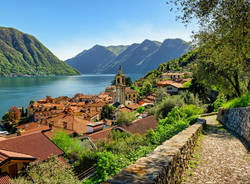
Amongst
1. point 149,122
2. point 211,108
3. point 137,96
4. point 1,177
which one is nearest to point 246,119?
point 1,177

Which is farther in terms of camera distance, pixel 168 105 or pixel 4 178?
pixel 168 105

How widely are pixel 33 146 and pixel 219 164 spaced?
13.1m

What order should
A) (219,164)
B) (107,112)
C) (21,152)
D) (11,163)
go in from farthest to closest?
(107,112), (21,152), (11,163), (219,164)

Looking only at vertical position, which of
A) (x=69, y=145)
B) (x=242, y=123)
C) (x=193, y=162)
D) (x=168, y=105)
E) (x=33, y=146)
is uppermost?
(x=242, y=123)

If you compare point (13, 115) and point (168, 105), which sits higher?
point (168, 105)

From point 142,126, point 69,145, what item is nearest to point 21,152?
point 69,145

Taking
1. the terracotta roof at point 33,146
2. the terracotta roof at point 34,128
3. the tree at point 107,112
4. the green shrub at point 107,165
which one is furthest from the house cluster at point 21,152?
the tree at point 107,112

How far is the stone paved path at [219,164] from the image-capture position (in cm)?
419

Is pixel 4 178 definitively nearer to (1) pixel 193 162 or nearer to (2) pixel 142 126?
(1) pixel 193 162

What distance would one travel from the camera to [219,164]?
5074 millimetres

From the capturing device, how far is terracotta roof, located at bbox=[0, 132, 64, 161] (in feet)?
42.6

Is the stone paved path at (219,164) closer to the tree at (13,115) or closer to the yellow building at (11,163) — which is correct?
the yellow building at (11,163)

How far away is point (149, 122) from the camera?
21.2 meters

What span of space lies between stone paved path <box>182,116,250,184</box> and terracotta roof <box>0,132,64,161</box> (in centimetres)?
1047
